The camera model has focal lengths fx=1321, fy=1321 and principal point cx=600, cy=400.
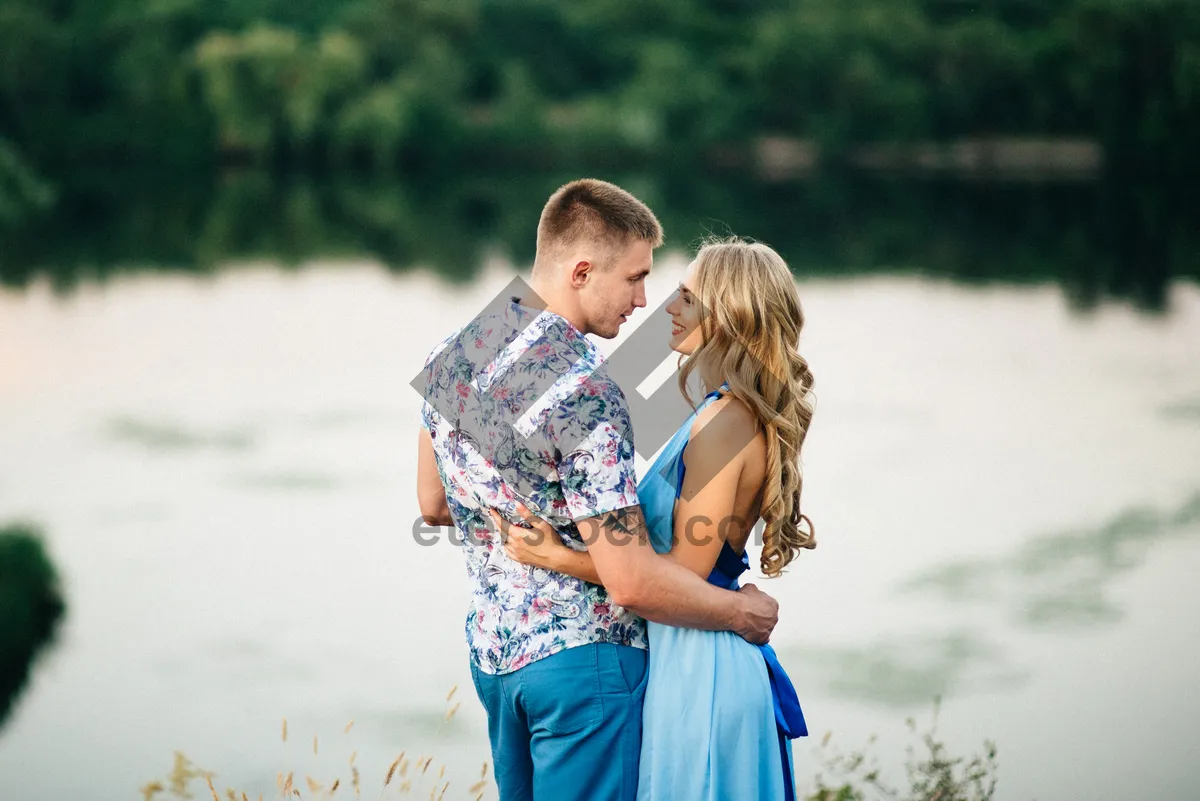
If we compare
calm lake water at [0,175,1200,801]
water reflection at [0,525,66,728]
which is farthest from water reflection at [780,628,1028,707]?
water reflection at [0,525,66,728]

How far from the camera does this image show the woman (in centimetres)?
258

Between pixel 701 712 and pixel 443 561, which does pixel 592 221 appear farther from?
pixel 443 561

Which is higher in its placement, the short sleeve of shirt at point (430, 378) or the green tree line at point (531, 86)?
the green tree line at point (531, 86)

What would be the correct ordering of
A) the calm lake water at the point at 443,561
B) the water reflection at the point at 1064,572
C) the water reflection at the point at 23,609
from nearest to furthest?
the calm lake water at the point at 443,561 < the water reflection at the point at 23,609 < the water reflection at the point at 1064,572

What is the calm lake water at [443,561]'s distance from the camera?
7.30 m

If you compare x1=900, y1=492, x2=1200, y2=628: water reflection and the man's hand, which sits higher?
x1=900, y1=492, x2=1200, y2=628: water reflection

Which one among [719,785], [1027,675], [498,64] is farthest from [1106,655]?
[498,64]

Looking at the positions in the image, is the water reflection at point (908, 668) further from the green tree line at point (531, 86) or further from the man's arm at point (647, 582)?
the green tree line at point (531, 86)

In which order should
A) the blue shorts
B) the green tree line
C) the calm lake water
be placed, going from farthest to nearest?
the green tree line < the calm lake water < the blue shorts

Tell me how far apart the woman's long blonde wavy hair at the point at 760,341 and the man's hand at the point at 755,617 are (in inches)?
6.5

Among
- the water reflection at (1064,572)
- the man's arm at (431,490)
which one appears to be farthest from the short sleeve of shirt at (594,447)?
the water reflection at (1064,572)

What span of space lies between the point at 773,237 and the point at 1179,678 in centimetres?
2291

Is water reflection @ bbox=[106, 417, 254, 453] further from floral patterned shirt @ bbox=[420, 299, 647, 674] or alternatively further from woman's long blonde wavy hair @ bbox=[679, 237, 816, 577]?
woman's long blonde wavy hair @ bbox=[679, 237, 816, 577]

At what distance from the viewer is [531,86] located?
52.8m
